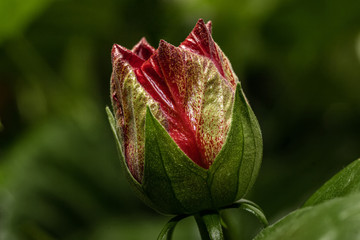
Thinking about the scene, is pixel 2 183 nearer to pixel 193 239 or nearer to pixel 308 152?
pixel 193 239

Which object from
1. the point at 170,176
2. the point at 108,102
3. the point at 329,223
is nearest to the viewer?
the point at 329,223

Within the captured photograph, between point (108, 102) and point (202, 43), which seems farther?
point (108, 102)

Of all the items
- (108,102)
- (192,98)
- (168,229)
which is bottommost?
(108,102)

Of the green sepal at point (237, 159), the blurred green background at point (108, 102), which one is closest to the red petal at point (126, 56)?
the green sepal at point (237, 159)

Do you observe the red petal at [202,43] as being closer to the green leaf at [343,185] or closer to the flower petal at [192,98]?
the flower petal at [192,98]

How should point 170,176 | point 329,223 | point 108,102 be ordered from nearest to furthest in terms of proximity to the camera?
point 329,223, point 170,176, point 108,102

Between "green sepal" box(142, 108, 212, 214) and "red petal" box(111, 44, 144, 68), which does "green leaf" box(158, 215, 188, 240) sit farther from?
"red petal" box(111, 44, 144, 68)

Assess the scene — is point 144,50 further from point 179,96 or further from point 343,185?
point 343,185

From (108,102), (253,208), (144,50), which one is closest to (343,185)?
(253,208)
